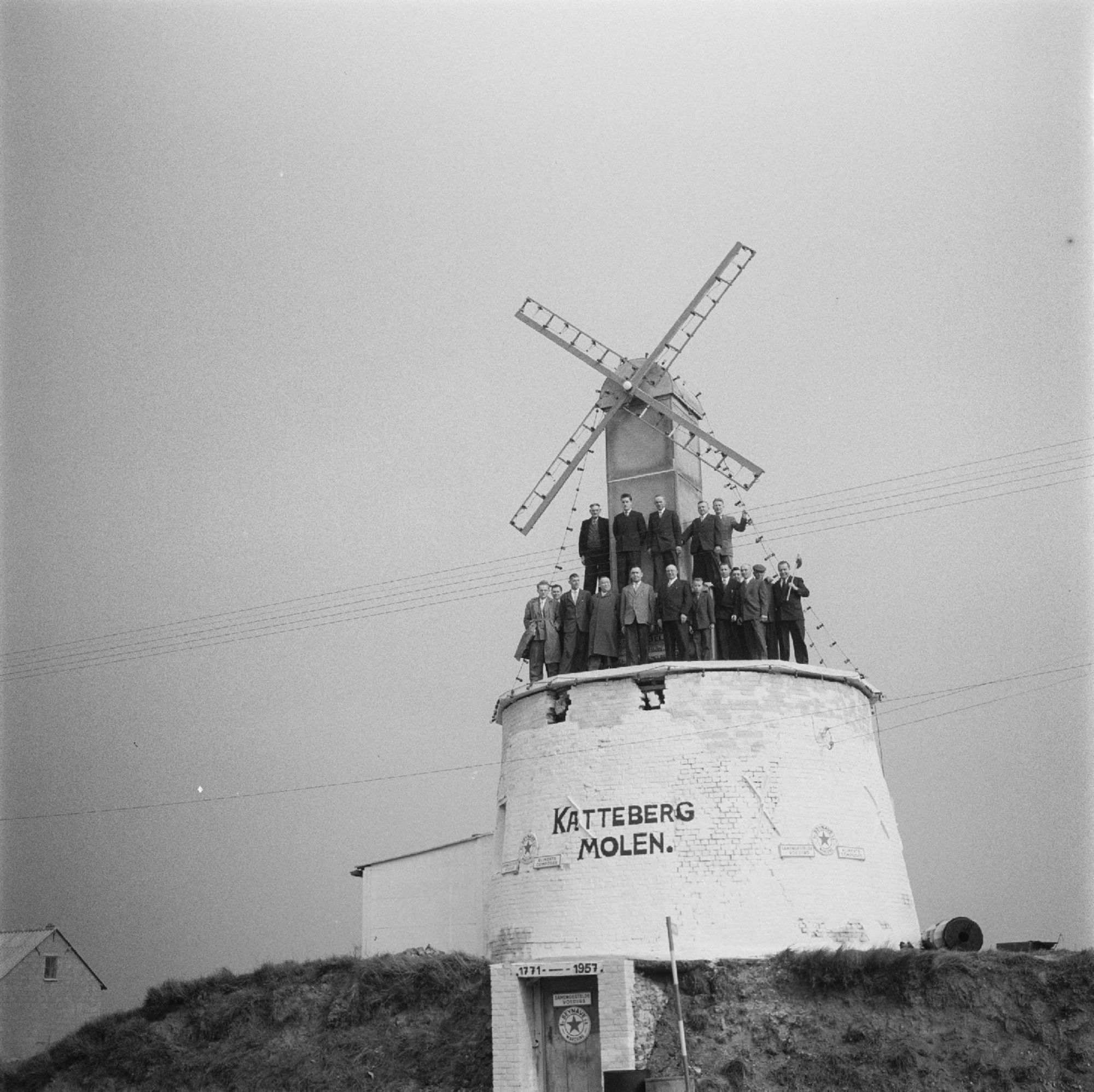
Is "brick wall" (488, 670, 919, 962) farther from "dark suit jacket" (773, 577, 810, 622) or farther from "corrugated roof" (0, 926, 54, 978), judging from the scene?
"corrugated roof" (0, 926, 54, 978)

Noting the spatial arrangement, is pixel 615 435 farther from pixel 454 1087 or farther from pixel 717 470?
pixel 454 1087

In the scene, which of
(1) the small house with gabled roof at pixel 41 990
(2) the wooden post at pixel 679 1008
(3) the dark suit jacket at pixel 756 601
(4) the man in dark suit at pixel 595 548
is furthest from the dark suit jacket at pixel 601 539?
(1) the small house with gabled roof at pixel 41 990

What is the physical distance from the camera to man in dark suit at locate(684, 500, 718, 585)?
86.7ft

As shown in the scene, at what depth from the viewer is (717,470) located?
94.8 feet

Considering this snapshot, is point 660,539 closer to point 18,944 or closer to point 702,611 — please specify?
point 702,611

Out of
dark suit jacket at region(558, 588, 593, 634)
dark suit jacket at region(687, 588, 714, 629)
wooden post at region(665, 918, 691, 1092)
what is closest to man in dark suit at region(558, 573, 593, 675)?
dark suit jacket at region(558, 588, 593, 634)

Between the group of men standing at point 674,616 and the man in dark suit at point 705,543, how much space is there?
18 millimetres

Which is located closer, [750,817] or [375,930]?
[750,817]

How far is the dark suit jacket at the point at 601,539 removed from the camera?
27.6 metres

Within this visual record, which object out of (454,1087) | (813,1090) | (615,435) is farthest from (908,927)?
(615,435)

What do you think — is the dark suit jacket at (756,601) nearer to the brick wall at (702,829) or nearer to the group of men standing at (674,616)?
the group of men standing at (674,616)

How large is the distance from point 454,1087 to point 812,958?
232 inches

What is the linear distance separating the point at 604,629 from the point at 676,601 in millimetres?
1432

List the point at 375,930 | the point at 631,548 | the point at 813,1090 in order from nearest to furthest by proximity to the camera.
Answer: the point at 813,1090
the point at 631,548
the point at 375,930
